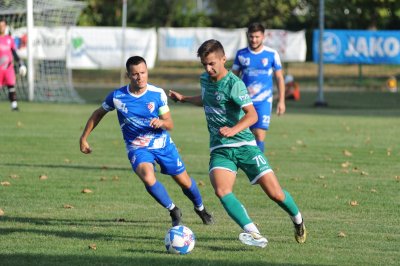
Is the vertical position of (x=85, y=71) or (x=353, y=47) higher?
(x=353, y=47)

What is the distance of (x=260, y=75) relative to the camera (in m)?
13.9

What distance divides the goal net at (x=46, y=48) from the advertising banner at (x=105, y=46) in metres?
1.16

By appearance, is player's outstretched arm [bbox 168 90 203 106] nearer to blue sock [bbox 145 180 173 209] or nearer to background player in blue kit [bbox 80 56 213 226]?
background player in blue kit [bbox 80 56 213 226]

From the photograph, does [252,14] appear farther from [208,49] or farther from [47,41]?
[208,49]

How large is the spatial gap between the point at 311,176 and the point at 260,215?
361 centimetres

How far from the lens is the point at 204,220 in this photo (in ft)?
33.3

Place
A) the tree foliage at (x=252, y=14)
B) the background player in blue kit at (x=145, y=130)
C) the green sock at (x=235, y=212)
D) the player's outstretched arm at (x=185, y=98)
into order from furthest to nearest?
the tree foliage at (x=252, y=14) → the background player in blue kit at (x=145, y=130) → the player's outstretched arm at (x=185, y=98) → the green sock at (x=235, y=212)

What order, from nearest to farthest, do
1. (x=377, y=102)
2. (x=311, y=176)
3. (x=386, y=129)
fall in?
1. (x=311, y=176)
2. (x=386, y=129)
3. (x=377, y=102)

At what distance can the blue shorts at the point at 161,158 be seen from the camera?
9484 millimetres

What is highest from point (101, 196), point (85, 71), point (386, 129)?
point (101, 196)

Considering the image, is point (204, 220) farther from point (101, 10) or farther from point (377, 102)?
point (101, 10)

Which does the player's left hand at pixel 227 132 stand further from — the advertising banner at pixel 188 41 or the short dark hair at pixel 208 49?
the advertising banner at pixel 188 41

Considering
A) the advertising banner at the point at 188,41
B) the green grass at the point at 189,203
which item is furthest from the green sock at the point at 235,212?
the advertising banner at the point at 188,41

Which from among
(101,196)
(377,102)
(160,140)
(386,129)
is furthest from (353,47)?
(160,140)
